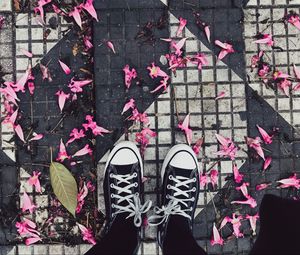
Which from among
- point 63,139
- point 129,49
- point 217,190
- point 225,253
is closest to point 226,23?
point 129,49

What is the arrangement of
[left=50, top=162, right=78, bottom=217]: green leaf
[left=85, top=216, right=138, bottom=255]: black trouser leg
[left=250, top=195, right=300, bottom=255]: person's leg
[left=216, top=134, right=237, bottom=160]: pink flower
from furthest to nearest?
[left=216, top=134, right=237, bottom=160]: pink flower
[left=50, top=162, right=78, bottom=217]: green leaf
[left=85, top=216, right=138, bottom=255]: black trouser leg
[left=250, top=195, right=300, bottom=255]: person's leg

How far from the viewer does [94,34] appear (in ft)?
9.37

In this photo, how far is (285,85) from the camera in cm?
289

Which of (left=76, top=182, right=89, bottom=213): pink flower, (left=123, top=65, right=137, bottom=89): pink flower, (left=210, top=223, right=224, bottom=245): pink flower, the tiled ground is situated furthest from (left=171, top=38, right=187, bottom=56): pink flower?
(left=210, top=223, right=224, bottom=245): pink flower

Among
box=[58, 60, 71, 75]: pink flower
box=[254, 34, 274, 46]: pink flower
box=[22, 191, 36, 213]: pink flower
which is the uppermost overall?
box=[254, 34, 274, 46]: pink flower

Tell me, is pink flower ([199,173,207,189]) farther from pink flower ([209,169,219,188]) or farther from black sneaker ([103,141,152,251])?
black sneaker ([103,141,152,251])

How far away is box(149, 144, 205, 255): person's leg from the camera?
2785mm

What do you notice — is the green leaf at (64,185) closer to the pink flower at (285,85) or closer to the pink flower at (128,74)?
the pink flower at (128,74)

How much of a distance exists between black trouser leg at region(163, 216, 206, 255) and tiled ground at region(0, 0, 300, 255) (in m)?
0.16

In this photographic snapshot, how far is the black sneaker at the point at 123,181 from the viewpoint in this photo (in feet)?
9.18

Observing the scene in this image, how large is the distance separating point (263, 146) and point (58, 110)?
1.25 metres

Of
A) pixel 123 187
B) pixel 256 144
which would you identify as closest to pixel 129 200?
pixel 123 187

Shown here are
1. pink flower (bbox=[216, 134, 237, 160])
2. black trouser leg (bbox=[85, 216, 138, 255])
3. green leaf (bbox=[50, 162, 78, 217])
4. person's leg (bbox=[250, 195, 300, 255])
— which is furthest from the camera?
pink flower (bbox=[216, 134, 237, 160])

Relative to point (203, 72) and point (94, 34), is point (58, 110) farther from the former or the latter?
point (203, 72)
